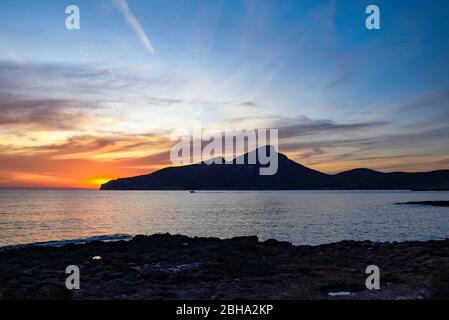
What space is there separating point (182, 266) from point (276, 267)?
5.02 meters

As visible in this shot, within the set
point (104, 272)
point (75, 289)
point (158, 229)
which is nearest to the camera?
point (75, 289)

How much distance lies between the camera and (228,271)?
18828mm

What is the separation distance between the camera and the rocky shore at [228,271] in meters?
14.8

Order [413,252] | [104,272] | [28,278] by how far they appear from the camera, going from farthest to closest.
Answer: [413,252], [104,272], [28,278]

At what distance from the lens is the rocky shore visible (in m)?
14.8
